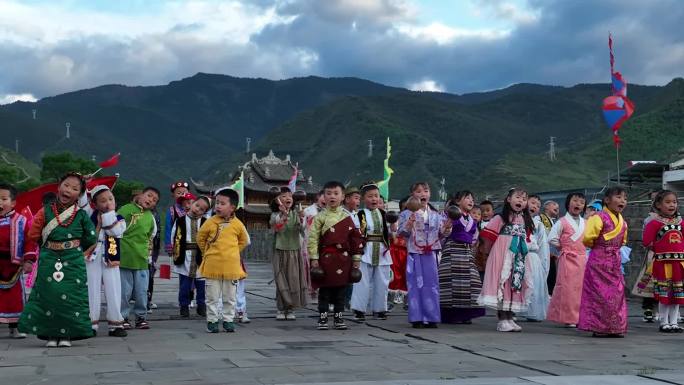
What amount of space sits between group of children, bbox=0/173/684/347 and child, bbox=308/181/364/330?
0.5 inches

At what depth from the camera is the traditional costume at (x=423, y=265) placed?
9352 mm

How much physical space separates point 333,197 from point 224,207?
1.26 m

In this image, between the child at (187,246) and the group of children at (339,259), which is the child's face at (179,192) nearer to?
the group of children at (339,259)

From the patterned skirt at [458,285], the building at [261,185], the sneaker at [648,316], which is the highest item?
the building at [261,185]

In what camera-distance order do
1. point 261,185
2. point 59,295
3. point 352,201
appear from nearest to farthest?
1. point 59,295
2. point 352,201
3. point 261,185

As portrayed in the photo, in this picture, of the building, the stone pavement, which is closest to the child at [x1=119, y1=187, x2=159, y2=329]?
the stone pavement

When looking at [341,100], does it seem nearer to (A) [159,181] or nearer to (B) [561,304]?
(A) [159,181]

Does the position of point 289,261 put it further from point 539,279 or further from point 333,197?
point 539,279

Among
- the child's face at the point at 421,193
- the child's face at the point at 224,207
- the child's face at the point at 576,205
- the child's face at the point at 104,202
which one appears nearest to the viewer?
the child's face at the point at 104,202

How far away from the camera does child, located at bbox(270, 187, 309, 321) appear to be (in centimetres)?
1033

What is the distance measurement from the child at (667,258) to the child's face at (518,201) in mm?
1494

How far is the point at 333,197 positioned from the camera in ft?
30.6

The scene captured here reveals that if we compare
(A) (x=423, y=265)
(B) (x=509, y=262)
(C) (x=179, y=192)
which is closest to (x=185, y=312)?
(C) (x=179, y=192)

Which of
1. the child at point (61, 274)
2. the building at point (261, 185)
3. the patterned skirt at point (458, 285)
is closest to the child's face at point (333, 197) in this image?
the patterned skirt at point (458, 285)
